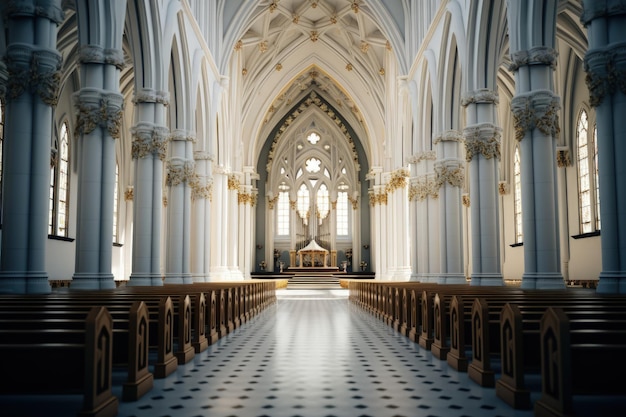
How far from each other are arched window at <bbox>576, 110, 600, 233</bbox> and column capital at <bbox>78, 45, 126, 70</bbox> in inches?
744

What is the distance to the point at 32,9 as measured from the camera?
11055 millimetres

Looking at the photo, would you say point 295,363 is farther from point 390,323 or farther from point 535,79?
point 535,79

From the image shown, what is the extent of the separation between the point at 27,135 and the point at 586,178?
21.6m

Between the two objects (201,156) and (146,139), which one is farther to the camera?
(201,156)

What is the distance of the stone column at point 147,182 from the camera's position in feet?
57.3

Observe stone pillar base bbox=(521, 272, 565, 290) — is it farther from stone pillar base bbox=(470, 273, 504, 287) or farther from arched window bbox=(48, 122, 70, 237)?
arched window bbox=(48, 122, 70, 237)

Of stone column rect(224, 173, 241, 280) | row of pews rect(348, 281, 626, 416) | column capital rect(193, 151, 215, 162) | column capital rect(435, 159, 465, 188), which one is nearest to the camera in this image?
row of pews rect(348, 281, 626, 416)

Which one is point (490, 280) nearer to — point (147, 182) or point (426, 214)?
point (426, 214)

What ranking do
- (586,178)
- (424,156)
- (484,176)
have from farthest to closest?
(424,156), (586,178), (484,176)

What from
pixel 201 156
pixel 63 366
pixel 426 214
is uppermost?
pixel 201 156

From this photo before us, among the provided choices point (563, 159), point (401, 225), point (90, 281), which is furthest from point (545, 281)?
point (401, 225)

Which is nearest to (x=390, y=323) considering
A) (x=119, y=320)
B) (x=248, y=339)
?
(x=248, y=339)

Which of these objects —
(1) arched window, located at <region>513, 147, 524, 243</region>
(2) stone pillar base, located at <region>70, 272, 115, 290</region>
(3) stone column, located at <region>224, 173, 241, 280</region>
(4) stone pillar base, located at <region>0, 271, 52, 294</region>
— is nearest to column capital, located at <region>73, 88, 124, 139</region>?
(2) stone pillar base, located at <region>70, 272, 115, 290</region>

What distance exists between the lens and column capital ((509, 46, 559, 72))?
1345 centimetres
